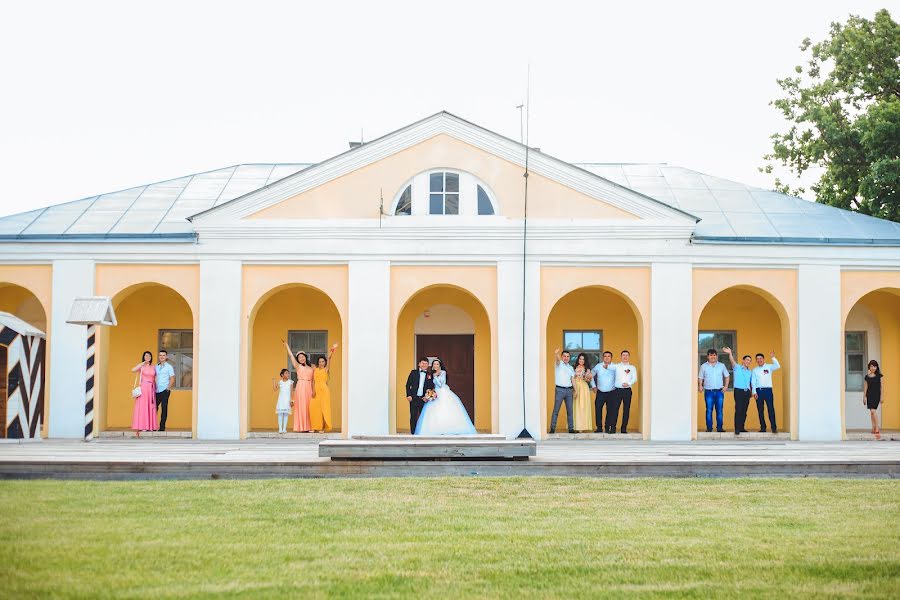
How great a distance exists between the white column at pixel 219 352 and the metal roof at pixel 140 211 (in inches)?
40.8

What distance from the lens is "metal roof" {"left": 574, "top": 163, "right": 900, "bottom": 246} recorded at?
20.5m

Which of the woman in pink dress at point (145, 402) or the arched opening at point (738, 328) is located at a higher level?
the arched opening at point (738, 328)

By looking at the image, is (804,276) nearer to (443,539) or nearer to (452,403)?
(452,403)

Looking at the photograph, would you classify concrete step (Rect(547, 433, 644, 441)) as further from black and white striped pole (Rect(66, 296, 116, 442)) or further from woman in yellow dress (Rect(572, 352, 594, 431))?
black and white striped pole (Rect(66, 296, 116, 442))

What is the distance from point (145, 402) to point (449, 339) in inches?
256

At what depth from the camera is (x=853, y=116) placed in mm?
28531

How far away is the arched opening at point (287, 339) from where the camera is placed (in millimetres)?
22406

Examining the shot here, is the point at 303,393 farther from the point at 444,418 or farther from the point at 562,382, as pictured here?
the point at 562,382

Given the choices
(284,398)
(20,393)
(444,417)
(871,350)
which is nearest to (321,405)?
(284,398)

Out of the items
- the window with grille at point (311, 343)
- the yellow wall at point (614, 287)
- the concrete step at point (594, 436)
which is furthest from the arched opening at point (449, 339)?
the concrete step at point (594, 436)

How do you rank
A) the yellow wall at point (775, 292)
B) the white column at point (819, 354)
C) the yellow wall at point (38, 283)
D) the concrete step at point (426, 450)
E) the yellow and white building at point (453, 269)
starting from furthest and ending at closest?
the yellow wall at point (775, 292), the white column at point (819, 354), the yellow wall at point (38, 283), the yellow and white building at point (453, 269), the concrete step at point (426, 450)

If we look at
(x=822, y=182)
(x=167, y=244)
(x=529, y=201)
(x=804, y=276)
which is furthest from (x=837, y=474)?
(x=822, y=182)

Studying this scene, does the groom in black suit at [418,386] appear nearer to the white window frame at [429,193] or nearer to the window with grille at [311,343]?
the white window frame at [429,193]

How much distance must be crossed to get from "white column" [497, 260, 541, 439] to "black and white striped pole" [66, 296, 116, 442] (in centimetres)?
718
